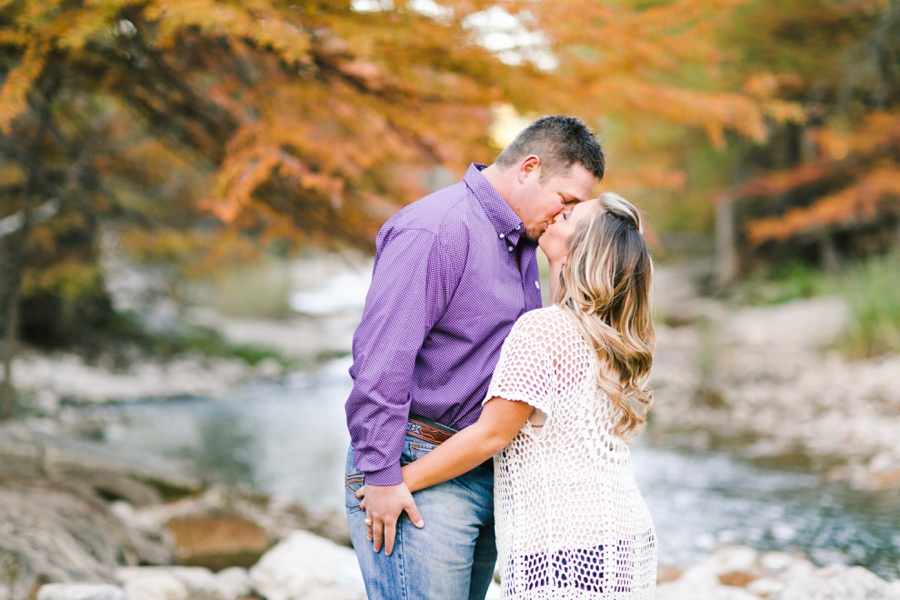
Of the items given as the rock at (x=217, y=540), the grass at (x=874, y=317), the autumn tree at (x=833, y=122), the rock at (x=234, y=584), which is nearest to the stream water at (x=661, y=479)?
the rock at (x=217, y=540)

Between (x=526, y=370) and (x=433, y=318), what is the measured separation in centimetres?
27

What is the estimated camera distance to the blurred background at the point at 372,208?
3.87 metres

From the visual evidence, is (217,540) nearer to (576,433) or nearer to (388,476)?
(388,476)

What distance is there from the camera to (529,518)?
1.91 m

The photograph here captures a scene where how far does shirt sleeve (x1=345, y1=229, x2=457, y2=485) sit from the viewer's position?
1.86 meters

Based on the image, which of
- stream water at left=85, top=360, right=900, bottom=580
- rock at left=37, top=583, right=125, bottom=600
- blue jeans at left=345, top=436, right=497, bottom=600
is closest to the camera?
blue jeans at left=345, top=436, right=497, bottom=600

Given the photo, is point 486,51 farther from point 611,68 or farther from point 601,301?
point 601,301

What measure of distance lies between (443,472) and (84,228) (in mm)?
8928

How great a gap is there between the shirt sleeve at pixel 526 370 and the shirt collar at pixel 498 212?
1.00ft

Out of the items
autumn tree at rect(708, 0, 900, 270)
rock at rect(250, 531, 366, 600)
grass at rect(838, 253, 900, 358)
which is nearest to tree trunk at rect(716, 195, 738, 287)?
autumn tree at rect(708, 0, 900, 270)

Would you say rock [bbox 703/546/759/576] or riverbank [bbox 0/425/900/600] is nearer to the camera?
riverbank [bbox 0/425/900/600]

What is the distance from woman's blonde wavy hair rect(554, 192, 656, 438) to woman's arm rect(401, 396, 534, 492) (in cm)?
25

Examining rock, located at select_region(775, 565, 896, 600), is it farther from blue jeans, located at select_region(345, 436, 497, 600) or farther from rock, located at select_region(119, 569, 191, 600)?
rock, located at select_region(119, 569, 191, 600)

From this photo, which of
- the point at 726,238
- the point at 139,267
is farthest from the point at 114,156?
the point at 726,238
